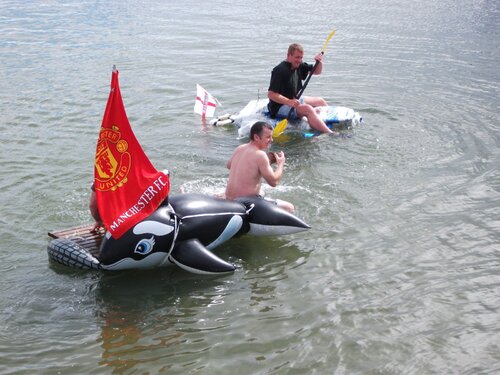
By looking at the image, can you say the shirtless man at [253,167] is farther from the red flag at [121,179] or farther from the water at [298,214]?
the red flag at [121,179]

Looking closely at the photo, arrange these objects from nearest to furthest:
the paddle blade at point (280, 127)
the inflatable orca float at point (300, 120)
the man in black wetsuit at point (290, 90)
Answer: the paddle blade at point (280, 127), the man in black wetsuit at point (290, 90), the inflatable orca float at point (300, 120)

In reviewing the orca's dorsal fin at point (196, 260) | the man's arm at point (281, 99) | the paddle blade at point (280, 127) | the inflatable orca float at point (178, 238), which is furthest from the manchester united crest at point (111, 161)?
the man's arm at point (281, 99)

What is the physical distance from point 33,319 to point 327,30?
45.7 ft

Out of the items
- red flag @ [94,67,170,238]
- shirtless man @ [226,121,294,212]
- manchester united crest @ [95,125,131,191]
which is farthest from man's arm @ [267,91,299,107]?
manchester united crest @ [95,125,131,191]

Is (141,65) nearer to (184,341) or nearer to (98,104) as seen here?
(98,104)

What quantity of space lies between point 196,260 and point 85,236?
1411mm

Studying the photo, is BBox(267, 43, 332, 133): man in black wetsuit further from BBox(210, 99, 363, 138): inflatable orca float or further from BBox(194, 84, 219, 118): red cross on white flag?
BBox(194, 84, 219, 118): red cross on white flag

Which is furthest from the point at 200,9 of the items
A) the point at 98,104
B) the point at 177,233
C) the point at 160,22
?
the point at 177,233

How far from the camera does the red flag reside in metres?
6.34

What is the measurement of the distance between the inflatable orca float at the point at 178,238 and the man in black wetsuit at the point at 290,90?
4.05m

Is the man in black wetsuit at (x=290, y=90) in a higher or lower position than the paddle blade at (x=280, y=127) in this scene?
higher

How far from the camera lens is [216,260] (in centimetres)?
657

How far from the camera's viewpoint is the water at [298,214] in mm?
5680

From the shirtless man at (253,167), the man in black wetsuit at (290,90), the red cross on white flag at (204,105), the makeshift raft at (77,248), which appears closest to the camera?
the makeshift raft at (77,248)
